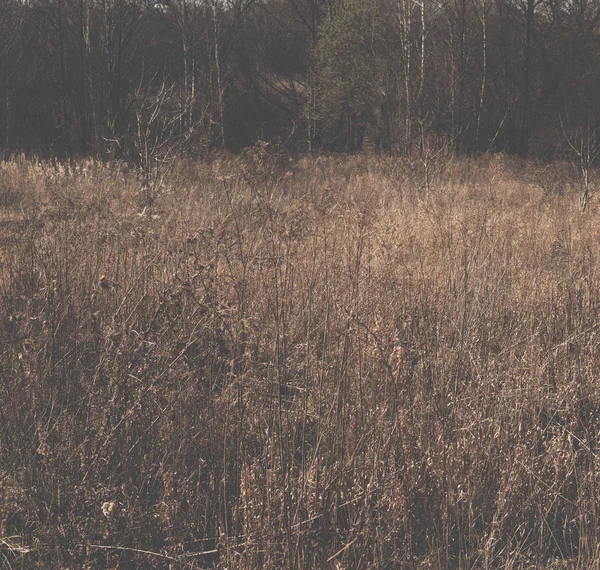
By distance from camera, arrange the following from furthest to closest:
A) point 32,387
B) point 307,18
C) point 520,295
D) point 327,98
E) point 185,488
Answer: point 307,18 < point 327,98 < point 520,295 < point 32,387 < point 185,488

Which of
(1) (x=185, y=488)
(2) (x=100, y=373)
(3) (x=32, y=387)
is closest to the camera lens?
(1) (x=185, y=488)

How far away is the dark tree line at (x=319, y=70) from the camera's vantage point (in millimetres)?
17969

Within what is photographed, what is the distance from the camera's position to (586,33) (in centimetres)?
2003

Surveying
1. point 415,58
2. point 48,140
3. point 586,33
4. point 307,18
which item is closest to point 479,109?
point 415,58

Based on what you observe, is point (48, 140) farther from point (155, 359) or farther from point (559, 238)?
point (155, 359)

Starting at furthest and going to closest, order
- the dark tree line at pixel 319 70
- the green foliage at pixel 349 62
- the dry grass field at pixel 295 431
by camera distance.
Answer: the green foliage at pixel 349 62 → the dark tree line at pixel 319 70 → the dry grass field at pixel 295 431

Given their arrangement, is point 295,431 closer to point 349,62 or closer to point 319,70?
point 349,62

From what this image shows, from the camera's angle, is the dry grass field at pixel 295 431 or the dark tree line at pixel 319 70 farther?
the dark tree line at pixel 319 70

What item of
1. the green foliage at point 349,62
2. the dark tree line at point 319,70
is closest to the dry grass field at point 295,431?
the dark tree line at point 319,70

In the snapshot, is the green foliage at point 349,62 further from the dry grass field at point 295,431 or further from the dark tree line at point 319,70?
the dry grass field at point 295,431

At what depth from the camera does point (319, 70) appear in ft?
→ 64.4

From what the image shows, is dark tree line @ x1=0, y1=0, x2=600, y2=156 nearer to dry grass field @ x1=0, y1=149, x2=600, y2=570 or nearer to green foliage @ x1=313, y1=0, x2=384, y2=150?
green foliage @ x1=313, y1=0, x2=384, y2=150

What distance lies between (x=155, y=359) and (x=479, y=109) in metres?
18.9

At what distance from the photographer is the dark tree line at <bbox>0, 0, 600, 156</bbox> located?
17969 mm
